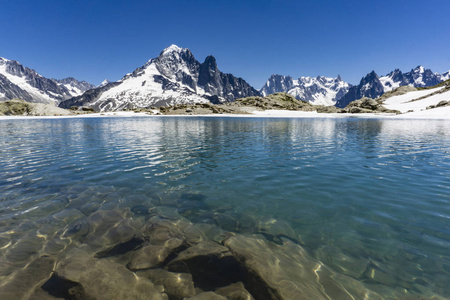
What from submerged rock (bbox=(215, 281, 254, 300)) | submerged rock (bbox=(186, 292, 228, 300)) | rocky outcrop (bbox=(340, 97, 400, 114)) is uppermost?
rocky outcrop (bbox=(340, 97, 400, 114))

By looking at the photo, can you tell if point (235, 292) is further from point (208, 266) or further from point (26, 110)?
point (26, 110)

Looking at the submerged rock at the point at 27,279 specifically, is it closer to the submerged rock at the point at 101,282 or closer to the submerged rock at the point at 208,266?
the submerged rock at the point at 101,282

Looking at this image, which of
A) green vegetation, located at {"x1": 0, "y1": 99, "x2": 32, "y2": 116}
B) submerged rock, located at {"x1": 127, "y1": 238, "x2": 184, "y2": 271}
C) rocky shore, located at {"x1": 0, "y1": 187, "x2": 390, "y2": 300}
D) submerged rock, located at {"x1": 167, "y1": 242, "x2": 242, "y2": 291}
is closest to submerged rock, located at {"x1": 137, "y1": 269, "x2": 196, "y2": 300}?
rocky shore, located at {"x1": 0, "y1": 187, "x2": 390, "y2": 300}

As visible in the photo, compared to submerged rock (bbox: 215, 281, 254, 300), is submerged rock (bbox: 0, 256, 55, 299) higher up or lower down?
higher up

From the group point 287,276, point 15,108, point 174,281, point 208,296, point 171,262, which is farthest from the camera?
point 15,108

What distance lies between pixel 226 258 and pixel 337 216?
5.26m

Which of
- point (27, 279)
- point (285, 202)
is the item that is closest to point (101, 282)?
point (27, 279)

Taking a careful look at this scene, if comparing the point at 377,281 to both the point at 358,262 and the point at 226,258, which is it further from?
the point at 226,258

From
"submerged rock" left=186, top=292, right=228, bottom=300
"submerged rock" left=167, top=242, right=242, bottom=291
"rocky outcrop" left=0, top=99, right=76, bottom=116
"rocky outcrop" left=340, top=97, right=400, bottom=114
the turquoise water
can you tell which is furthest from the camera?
"rocky outcrop" left=0, top=99, right=76, bottom=116

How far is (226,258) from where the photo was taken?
20.5 ft

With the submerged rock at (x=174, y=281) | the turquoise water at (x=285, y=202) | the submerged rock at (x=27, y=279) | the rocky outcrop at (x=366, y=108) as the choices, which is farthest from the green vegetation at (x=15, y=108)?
the rocky outcrop at (x=366, y=108)

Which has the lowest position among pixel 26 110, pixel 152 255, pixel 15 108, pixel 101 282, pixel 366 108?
pixel 152 255

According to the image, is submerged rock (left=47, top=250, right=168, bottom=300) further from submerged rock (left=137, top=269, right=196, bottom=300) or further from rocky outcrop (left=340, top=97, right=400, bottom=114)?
rocky outcrop (left=340, top=97, right=400, bottom=114)

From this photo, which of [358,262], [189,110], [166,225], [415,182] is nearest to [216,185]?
[166,225]
